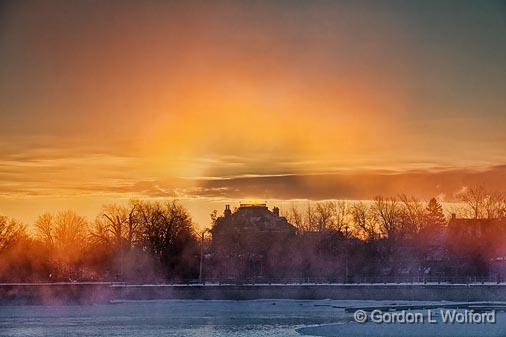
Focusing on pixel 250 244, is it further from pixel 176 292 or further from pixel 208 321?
pixel 208 321

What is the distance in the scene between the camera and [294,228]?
124 m

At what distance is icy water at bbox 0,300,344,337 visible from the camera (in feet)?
184

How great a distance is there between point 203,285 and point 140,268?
16.3 meters

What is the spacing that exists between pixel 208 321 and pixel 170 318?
4150mm

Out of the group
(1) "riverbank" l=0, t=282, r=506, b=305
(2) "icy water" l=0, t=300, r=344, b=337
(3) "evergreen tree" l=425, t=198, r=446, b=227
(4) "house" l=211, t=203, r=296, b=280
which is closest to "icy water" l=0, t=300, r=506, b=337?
(2) "icy water" l=0, t=300, r=344, b=337

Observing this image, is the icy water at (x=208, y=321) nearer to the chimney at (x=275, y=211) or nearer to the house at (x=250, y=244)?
the house at (x=250, y=244)

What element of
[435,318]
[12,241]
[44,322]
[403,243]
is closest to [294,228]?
[403,243]

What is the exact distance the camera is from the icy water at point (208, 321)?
51.6m

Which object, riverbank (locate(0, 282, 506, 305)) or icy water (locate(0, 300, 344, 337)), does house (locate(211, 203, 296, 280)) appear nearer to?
riverbank (locate(0, 282, 506, 305))

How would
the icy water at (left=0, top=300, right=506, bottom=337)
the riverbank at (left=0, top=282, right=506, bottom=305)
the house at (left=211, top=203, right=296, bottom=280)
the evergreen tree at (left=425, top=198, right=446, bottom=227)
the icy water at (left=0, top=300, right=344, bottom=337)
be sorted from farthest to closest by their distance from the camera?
1. the evergreen tree at (left=425, top=198, right=446, bottom=227)
2. the house at (left=211, top=203, right=296, bottom=280)
3. the riverbank at (left=0, top=282, right=506, bottom=305)
4. the icy water at (left=0, top=300, right=344, bottom=337)
5. the icy water at (left=0, top=300, right=506, bottom=337)

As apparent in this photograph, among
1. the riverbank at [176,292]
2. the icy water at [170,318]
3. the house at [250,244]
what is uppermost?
the house at [250,244]

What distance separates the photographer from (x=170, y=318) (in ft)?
222

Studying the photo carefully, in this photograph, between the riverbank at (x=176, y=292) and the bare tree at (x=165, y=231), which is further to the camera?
the bare tree at (x=165, y=231)

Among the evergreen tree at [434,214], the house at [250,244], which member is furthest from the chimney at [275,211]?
the evergreen tree at [434,214]
